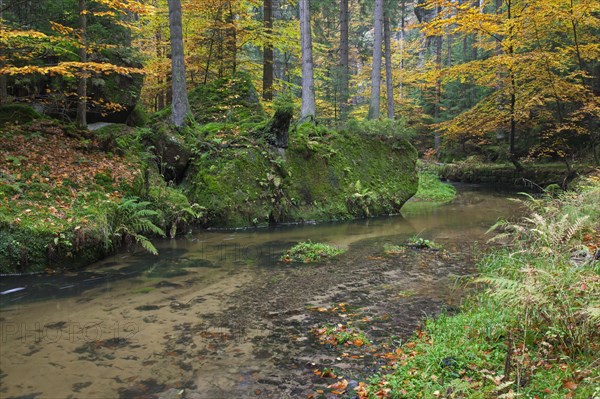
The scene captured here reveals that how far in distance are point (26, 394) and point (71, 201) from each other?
5.29m

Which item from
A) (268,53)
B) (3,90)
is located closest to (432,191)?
(268,53)

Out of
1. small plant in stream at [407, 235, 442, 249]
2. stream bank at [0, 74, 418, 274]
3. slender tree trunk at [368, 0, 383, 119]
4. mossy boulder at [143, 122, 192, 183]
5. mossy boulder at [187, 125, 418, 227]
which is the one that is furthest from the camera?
slender tree trunk at [368, 0, 383, 119]

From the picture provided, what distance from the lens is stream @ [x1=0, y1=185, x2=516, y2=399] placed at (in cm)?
377

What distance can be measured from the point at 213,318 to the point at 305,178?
8451 mm

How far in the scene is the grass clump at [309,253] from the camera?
8109 millimetres

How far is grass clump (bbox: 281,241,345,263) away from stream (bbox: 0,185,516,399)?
342 mm

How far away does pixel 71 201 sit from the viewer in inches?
316

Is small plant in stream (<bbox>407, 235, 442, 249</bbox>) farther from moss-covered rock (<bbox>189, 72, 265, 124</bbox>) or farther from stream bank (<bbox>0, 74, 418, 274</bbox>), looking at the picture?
moss-covered rock (<bbox>189, 72, 265, 124</bbox>)

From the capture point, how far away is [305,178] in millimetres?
13312

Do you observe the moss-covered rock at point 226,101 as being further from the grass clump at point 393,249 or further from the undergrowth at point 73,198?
the grass clump at point 393,249

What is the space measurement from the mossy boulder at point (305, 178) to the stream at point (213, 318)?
2769 mm

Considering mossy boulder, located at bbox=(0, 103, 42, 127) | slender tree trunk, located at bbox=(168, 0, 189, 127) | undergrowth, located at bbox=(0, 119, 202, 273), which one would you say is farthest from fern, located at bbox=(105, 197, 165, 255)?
slender tree trunk, located at bbox=(168, 0, 189, 127)

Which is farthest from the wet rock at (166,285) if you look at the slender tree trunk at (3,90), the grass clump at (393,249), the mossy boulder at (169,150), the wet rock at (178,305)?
the slender tree trunk at (3,90)

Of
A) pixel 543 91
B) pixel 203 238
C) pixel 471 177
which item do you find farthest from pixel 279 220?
pixel 471 177
